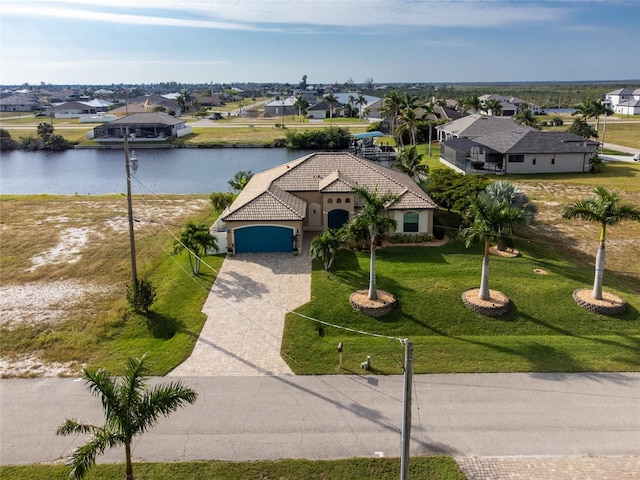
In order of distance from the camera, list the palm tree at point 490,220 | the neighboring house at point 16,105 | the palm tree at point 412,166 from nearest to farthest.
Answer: the palm tree at point 490,220, the palm tree at point 412,166, the neighboring house at point 16,105

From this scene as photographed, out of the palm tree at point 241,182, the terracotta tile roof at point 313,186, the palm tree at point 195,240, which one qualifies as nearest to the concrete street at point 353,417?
the palm tree at point 195,240

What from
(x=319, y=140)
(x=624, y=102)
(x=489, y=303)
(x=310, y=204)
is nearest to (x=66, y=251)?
(x=310, y=204)

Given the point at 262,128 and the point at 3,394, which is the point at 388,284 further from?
the point at 262,128

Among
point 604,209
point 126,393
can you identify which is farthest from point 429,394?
point 604,209

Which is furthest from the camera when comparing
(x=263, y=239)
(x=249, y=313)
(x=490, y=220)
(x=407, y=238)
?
(x=407, y=238)

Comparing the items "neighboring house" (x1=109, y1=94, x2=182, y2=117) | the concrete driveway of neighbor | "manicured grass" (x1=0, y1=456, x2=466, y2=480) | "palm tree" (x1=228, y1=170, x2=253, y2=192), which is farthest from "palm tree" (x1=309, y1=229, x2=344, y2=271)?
"neighboring house" (x1=109, y1=94, x2=182, y2=117)

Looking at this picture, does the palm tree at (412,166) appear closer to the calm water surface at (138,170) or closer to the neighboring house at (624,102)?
the calm water surface at (138,170)

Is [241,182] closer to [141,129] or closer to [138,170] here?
[138,170]
